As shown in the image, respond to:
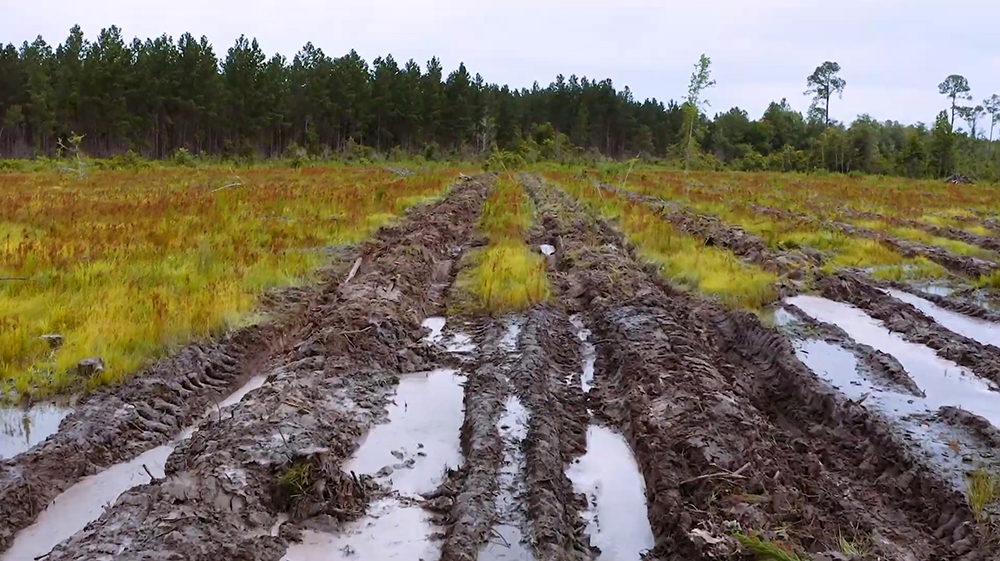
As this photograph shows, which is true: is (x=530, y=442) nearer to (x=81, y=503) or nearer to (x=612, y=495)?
(x=612, y=495)

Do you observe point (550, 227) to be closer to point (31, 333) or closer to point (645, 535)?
point (31, 333)

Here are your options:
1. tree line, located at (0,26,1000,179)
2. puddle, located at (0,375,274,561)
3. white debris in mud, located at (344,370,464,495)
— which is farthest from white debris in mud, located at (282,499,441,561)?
tree line, located at (0,26,1000,179)

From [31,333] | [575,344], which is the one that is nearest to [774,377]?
[575,344]

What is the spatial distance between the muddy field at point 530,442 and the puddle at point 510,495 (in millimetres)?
17

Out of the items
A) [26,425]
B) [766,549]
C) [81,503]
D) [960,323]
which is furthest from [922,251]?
[26,425]

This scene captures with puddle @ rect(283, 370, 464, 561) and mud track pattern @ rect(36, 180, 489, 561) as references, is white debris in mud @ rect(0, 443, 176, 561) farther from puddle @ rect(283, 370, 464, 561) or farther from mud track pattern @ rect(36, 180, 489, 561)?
puddle @ rect(283, 370, 464, 561)

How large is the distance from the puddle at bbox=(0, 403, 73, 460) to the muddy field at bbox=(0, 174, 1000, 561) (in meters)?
0.19

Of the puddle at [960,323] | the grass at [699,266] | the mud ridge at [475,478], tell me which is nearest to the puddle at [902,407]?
the grass at [699,266]

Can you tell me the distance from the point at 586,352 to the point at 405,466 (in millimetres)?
3168

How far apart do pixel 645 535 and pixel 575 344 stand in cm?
364

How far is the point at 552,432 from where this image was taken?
5.45 m

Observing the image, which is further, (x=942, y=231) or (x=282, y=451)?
(x=942, y=231)

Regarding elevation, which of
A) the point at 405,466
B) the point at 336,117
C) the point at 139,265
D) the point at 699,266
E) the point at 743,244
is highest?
the point at 336,117

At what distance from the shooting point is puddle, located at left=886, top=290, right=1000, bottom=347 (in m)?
8.61
